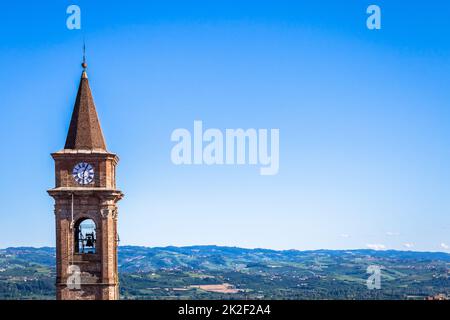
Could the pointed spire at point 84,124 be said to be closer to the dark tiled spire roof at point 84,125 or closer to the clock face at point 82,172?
the dark tiled spire roof at point 84,125

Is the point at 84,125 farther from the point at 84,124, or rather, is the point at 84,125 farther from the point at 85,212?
the point at 85,212

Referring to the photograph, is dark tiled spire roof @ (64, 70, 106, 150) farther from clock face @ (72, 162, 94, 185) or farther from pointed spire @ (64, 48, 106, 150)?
clock face @ (72, 162, 94, 185)

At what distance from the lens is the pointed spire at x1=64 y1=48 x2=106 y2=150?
172 ft

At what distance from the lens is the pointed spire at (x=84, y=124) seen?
5231cm

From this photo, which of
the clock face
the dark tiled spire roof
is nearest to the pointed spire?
the dark tiled spire roof

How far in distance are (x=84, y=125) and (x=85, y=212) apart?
5.87 m

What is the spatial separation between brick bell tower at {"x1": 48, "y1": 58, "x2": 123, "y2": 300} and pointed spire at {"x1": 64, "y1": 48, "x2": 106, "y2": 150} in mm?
66

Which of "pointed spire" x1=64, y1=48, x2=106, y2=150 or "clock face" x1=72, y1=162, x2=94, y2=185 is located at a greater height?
"pointed spire" x1=64, y1=48, x2=106, y2=150

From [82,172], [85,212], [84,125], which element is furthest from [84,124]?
[85,212]

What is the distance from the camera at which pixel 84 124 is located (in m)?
53.0

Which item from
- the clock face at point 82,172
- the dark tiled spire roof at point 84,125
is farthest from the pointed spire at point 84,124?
the clock face at point 82,172
